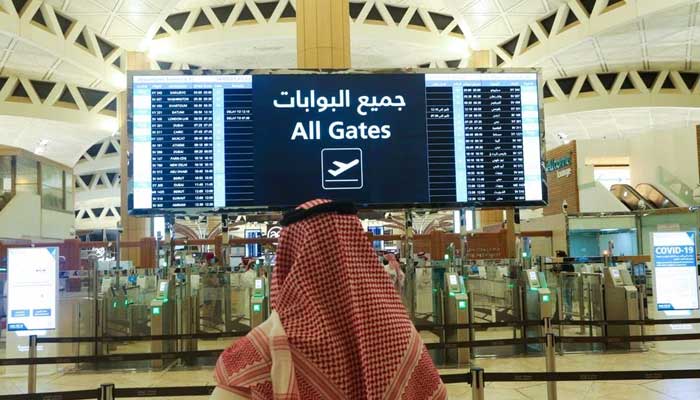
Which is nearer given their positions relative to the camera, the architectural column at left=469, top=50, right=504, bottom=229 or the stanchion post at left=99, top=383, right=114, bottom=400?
the stanchion post at left=99, top=383, right=114, bottom=400

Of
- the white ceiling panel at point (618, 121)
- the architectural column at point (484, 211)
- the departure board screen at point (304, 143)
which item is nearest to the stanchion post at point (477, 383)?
the departure board screen at point (304, 143)

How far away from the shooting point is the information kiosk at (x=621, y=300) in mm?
9094

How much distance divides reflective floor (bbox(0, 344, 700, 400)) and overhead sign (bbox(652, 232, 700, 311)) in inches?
29.1

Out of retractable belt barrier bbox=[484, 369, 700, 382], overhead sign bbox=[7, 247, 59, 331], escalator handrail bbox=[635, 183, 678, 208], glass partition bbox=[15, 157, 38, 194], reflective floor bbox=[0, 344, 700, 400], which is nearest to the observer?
retractable belt barrier bbox=[484, 369, 700, 382]

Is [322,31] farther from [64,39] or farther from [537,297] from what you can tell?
[64,39]

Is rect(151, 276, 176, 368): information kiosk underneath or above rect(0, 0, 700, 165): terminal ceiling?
underneath

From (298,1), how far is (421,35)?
17.4m

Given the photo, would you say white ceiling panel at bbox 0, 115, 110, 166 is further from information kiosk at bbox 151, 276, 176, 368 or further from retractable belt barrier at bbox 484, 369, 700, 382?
retractable belt barrier at bbox 484, 369, 700, 382

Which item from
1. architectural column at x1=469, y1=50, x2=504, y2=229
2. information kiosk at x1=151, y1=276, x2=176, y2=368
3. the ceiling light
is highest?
the ceiling light

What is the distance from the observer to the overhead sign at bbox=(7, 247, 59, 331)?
8.10 m

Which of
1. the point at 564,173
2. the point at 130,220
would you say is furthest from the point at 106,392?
the point at 564,173

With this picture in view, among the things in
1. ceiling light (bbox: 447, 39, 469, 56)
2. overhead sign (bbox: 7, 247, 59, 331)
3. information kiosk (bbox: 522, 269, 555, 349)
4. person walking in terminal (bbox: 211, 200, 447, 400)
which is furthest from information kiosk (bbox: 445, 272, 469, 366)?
ceiling light (bbox: 447, 39, 469, 56)

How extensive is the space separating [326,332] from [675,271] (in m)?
8.82

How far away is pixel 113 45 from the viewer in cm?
2191
